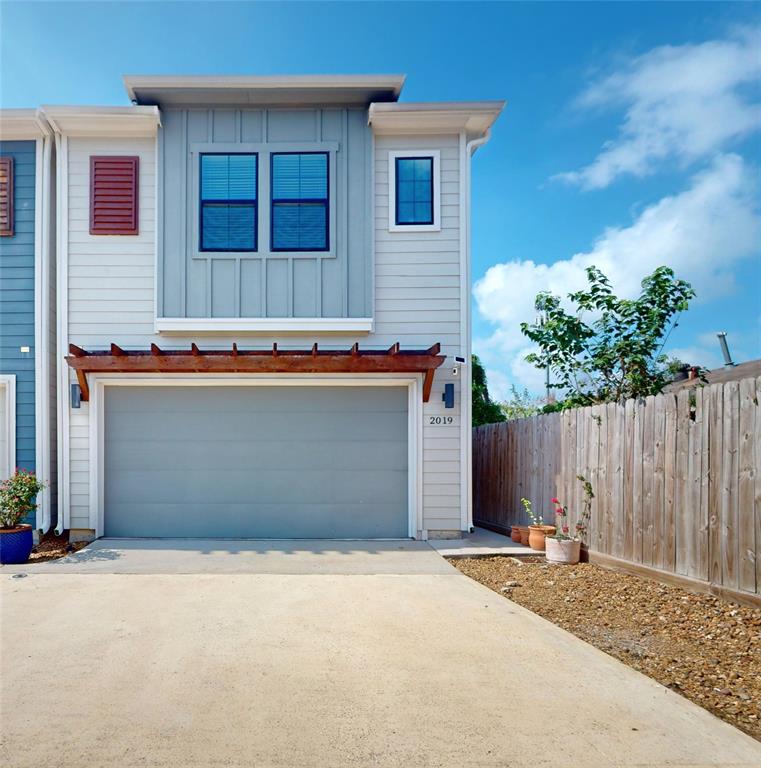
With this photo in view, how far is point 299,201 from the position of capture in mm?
8227

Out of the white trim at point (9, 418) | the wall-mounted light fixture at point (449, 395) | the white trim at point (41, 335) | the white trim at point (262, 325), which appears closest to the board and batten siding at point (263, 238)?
the white trim at point (262, 325)

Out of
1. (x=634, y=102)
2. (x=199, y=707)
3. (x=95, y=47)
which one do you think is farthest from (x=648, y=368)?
(x=95, y=47)

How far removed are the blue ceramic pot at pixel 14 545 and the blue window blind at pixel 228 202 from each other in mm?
4345

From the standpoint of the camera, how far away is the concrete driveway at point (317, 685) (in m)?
2.65

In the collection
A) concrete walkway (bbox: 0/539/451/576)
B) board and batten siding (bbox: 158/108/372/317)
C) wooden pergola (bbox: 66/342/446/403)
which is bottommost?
concrete walkway (bbox: 0/539/451/576)

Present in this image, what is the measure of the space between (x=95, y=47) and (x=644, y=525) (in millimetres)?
9769

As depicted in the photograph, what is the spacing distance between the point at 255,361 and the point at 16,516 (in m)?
3.42

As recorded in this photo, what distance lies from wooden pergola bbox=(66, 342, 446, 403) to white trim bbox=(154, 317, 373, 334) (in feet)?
1.33

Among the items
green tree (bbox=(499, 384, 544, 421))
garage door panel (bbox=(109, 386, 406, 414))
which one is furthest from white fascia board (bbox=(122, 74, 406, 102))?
green tree (bbox=(499, 384, 544, 421))

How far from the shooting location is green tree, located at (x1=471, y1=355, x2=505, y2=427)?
A: 581 inches

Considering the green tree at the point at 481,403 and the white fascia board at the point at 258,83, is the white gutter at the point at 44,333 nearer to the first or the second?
the white fascia board at the point at 258,83

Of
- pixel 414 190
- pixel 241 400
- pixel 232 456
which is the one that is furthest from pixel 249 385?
pixel 414 190

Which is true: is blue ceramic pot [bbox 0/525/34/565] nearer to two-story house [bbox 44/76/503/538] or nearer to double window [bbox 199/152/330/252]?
two-story house [bbox 44/76/503/538]

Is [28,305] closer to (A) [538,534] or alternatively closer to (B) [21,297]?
(B) [21,297]
